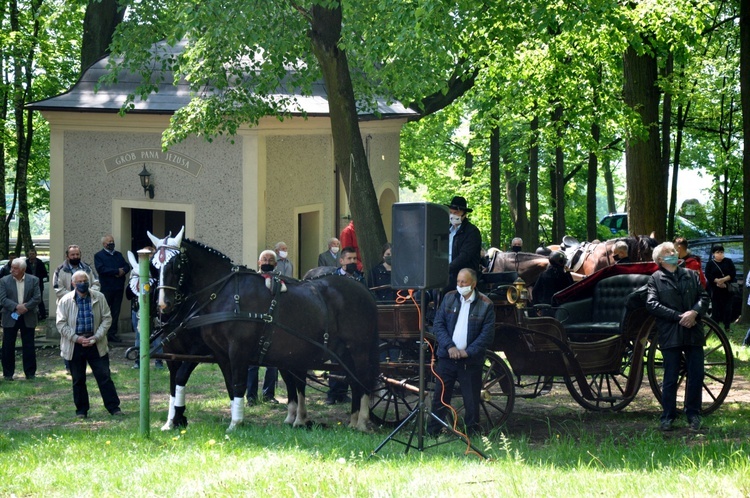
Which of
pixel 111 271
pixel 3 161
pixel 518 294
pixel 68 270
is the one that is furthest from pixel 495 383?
pixel 3 161

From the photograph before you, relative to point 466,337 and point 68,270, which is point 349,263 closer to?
point 466,337

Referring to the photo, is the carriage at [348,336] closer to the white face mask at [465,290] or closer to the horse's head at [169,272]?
the horse's head at [169,272]

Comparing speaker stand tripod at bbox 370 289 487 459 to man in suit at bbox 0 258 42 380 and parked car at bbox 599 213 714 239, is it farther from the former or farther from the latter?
parked car at bbox 599 213 714 239

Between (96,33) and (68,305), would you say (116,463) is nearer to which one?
(68,305)

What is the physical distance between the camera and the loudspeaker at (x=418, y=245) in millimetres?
9203

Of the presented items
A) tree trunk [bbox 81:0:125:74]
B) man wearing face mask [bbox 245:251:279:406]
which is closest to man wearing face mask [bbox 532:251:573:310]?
man wearing face mask [bbox 245:251:279:406]

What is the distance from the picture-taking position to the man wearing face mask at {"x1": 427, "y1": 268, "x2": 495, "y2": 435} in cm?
1033

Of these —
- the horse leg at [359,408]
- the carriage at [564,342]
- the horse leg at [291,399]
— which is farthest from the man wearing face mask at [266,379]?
the horse leg at [359,408]

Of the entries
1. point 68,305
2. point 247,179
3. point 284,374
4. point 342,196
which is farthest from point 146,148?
point 284,374

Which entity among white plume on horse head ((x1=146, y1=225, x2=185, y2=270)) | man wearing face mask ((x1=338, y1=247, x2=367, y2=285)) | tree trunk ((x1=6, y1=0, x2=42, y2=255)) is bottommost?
man wearing face mask ((x1=338, y1=247, x2=367, y2=285))

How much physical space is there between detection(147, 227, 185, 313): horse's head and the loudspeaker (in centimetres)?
239

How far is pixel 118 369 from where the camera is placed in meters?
16.8

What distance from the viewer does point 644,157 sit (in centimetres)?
1931

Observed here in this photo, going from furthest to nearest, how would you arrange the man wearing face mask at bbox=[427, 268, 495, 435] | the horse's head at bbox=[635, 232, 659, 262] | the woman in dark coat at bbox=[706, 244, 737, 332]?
1. the woman in dark coat at bbox=[706, 244, 737, 332]
2. the horse's head at bbox=[635, 232, 659, 262]
3. the man wearing face mask at bbox=[427, 268, 495, 435]
